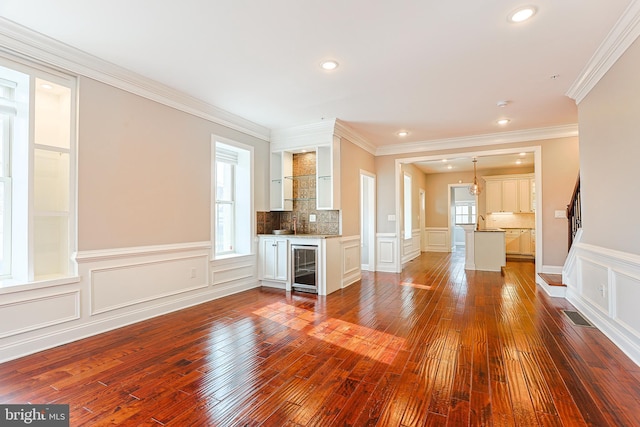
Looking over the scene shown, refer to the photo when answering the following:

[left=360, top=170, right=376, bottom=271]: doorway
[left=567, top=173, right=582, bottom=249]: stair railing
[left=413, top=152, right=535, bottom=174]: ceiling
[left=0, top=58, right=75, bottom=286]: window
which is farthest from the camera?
[left=413, top=152, right=535, bottom=174]: ceiling

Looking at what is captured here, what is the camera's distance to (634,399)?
198cm

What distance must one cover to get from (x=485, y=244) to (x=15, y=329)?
7616 millimetres

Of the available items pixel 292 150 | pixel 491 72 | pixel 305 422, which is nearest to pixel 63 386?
pixel 305 422

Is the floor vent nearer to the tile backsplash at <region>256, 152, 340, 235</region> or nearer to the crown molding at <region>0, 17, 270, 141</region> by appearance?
the tile backsplash at <region>256, 152, 340, 235</region>

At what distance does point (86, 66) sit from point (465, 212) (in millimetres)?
12394

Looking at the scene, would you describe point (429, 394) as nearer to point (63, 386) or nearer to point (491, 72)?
point (63, 386)

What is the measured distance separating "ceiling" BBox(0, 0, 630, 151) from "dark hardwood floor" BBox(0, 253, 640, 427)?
2785 mm

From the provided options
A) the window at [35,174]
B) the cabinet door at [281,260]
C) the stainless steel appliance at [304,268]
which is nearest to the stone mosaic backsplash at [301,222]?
the cabinet door at [281,260]

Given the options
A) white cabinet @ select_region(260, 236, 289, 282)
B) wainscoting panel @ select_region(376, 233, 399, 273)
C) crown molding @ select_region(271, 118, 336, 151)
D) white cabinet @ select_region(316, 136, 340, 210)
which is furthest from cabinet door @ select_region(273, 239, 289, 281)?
wainscoting panel @ select_region(376, 233, 399, 273)

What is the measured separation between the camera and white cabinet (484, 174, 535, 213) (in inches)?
349

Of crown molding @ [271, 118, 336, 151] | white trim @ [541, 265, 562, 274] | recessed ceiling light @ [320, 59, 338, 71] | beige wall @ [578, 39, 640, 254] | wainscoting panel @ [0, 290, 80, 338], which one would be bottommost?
white trim @ [541, 265, 562, 274]

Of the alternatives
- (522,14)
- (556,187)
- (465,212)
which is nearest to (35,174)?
(522,14)

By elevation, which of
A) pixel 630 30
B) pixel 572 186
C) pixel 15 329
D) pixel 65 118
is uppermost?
pixel 630 30

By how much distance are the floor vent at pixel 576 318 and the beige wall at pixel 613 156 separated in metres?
0.88
